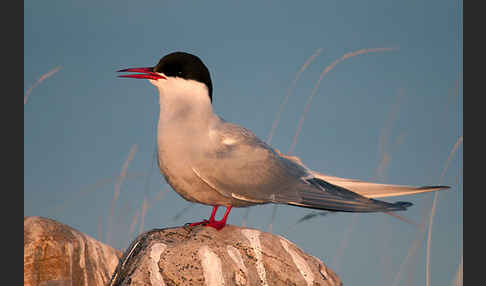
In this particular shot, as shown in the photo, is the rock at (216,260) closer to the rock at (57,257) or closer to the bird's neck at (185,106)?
the bird's neck at (185,106)

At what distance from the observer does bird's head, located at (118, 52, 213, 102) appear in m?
4.91

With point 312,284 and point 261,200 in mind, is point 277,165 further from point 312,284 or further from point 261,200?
point 312,284

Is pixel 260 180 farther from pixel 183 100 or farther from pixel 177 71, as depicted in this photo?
pixel 177 71

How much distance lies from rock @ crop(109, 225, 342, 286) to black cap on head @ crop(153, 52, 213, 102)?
55.4 inches

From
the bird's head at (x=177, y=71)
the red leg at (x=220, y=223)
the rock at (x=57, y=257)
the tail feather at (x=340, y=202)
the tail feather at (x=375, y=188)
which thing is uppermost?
the bird's head at (x=177, y=71)

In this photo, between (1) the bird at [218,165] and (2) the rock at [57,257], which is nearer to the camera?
(1) the bird at [218,165]

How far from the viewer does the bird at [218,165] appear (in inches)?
184

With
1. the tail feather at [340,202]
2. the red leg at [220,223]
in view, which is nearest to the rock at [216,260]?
the red leg at [220,223]

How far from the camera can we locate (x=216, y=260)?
14.9ft

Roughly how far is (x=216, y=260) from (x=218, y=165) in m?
0.81

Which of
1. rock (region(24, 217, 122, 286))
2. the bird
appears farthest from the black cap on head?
rock (region(24, 217, 122, 286))

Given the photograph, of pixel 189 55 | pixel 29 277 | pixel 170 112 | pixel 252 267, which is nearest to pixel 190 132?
pixel 170 112

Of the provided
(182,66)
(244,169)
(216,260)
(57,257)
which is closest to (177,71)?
(182,66)

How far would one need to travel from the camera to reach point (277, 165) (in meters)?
5.00
